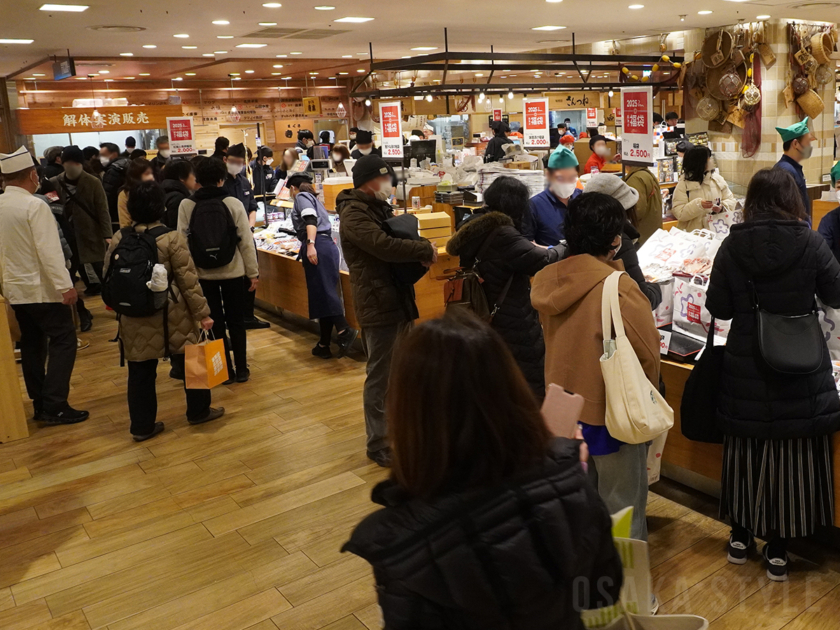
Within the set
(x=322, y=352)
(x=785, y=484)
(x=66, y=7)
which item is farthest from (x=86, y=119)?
(x=785, y=484)

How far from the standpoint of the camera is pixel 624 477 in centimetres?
270

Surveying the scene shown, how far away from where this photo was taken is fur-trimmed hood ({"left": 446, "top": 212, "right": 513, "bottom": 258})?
3732 mm

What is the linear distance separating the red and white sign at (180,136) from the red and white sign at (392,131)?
3380mm

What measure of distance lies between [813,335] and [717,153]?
24.0 feet

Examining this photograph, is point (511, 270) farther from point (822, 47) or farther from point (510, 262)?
point (822, 47)

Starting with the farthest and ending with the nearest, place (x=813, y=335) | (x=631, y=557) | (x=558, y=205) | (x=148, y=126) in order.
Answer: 1. (x=148, y=126)
2. (x=558, y=205)
3. (x=813, y=335)
4. (x=631, y=557)

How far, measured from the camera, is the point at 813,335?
8.84 feet

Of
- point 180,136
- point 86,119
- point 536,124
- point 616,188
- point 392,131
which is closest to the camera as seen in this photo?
point 616,188

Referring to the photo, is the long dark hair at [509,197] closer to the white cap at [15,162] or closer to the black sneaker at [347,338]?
the black sneaker at [347,338]

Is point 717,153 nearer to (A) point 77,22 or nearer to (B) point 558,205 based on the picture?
(B) point 558,205

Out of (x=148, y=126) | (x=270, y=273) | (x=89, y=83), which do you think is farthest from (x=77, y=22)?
(x=89, y=83)

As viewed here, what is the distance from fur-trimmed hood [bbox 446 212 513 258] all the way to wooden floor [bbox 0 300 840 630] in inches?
50.8

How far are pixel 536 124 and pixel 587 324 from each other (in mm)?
7072

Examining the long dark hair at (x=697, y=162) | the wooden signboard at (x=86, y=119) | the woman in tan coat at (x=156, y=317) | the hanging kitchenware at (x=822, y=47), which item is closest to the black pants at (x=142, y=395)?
the woman in tan coat at (x=156, y=317)
